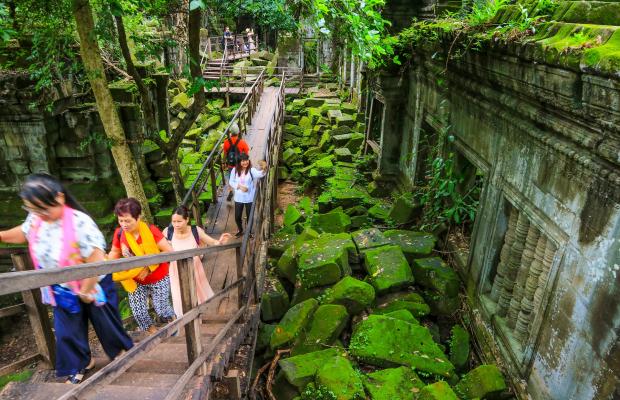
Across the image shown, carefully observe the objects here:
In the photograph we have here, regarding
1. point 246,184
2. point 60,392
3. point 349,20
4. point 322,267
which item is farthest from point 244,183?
point 60,392

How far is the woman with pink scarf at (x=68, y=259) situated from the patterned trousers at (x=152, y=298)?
2.83ft

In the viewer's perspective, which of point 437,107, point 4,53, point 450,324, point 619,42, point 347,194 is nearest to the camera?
point 619,42

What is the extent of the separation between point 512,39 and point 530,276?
220 cm

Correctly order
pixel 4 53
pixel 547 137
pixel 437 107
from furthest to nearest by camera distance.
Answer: pixel 4 53
pixel 437 107
pixel 547 137

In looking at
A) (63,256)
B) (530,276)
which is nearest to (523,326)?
(530,276)

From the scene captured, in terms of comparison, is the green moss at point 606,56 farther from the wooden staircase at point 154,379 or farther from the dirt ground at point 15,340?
the dirt ground at point 15,340

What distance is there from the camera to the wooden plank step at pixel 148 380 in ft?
8.12

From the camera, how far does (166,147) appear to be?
6801 millimetres

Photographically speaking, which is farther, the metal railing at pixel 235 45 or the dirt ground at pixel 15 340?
the metal railing at pixel 235 45

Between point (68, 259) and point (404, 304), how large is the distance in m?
3.98

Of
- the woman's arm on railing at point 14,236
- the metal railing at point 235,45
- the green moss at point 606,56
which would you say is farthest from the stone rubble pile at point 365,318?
the metal railing at point 235,45

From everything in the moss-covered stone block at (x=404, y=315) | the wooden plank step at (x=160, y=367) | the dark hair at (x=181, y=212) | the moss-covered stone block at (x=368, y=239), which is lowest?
the moss-covered stone block at (x=404, y=315)

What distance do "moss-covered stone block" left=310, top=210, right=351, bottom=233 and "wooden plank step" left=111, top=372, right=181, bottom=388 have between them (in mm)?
4958

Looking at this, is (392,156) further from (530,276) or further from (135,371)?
(135,371)
